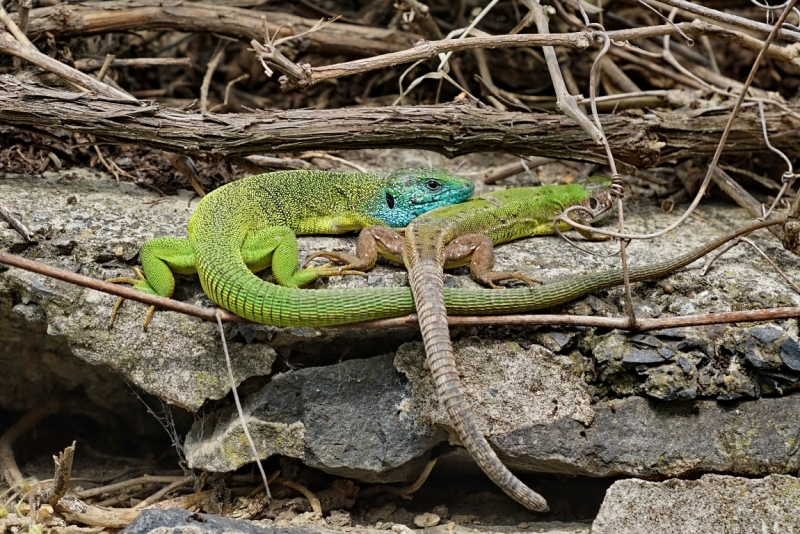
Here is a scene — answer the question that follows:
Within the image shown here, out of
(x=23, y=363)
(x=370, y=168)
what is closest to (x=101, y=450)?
(x=23, y=363)

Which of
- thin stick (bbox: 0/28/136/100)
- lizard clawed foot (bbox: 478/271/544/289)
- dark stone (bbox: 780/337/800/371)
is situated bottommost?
dark stone (bbox: 780/337/800/371)

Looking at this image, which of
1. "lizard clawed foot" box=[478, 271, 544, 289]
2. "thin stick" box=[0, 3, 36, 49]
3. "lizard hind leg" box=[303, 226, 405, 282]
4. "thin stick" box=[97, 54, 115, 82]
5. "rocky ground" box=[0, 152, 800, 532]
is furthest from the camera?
"thin stick" box=[97, 54, 115, 82]

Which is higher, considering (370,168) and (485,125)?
(485,125)

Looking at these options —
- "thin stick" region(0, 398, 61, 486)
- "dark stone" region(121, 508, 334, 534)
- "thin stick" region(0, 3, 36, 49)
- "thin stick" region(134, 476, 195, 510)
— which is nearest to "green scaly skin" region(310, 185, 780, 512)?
"dark stone" region(121, 508, 334, 534)

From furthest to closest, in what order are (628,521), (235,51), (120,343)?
(235,51)
(120,343)
(628,521)

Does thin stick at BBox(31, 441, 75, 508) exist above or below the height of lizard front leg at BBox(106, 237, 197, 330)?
below

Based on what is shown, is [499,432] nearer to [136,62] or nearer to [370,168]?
[370,168]

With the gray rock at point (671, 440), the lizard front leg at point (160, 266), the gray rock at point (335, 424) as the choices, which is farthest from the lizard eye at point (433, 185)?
the gray rock at point (671, 440)

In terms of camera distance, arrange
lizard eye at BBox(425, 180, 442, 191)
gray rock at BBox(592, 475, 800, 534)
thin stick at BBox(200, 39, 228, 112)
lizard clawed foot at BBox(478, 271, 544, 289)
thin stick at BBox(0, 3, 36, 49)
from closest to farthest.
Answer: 1. gray rock at BBox(592, 475, 800, 534)
2. lizard clawed foot at BBox(478, 271, 544, 289)
3. lizard eye at BBox(425, 180, 442, 191)
4. thin stick at BBox(0, 3, 36, 49)
5. thin stick at BBox(200, 39, 228, 112)

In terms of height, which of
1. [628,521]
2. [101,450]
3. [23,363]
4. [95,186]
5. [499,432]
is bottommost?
[101,450]

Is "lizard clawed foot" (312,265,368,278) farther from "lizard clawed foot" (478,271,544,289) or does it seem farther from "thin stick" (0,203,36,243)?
"thin stick" (0,203,36,243)
